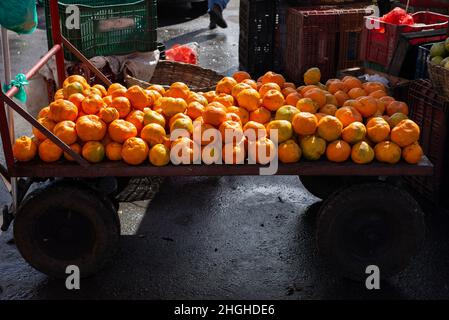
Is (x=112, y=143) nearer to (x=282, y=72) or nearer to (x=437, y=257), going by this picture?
(x=437, y=257)

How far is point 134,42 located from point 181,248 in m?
2.83

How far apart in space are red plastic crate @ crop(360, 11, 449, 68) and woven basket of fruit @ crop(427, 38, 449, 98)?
105 centimetres

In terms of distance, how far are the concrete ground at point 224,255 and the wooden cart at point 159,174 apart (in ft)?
0.65

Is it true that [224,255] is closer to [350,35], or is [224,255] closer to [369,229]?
[369,229]

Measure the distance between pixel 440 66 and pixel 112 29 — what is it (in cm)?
344

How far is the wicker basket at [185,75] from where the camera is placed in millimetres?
6598

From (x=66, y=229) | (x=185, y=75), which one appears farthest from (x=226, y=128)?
(x=185, y=75)

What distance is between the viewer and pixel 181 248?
4.68 m

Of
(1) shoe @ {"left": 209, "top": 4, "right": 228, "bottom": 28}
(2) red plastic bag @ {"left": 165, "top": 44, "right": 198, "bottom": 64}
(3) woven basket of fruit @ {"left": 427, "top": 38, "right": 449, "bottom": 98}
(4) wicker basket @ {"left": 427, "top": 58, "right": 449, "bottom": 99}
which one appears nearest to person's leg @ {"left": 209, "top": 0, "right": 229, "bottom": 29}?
(1) shoe @ {"left": 209, "top": 4, "right": 228, "bottom": 28}

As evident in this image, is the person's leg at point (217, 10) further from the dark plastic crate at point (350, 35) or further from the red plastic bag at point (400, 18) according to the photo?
the red plastic bag at point (400, 18)

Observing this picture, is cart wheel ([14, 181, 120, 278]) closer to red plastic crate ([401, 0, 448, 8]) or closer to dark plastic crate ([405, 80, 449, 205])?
dark plastic crate ([405, 80, 449, 205])

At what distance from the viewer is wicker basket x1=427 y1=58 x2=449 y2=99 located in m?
4.74
